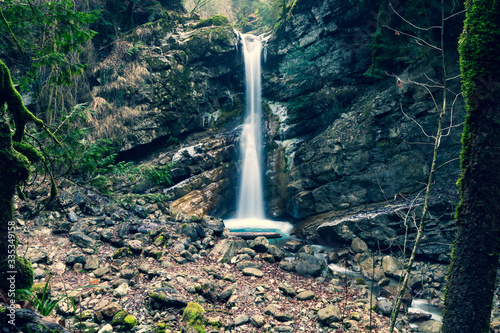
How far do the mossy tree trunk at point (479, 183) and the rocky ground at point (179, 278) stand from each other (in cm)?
89

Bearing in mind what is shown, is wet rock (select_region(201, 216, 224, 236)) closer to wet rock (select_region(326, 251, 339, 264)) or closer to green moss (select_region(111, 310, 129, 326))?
wet rock (select_region(326, 251, 339, 264))

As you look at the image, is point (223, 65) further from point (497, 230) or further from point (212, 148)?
point (497, 230)

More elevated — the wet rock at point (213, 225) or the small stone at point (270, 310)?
the wet rock at point (213, 225)

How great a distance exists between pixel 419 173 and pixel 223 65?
45.4 feet

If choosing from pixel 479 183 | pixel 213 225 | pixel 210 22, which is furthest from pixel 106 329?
pixel 210 22

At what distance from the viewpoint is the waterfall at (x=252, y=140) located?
14805mm

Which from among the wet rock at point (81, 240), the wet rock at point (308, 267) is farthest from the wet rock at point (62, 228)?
the wet rock at point (308, 267)

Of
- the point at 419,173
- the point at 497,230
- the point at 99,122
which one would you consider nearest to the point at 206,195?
the point at 99,122

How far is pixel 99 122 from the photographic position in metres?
12.8

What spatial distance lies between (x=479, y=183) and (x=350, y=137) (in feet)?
30.4

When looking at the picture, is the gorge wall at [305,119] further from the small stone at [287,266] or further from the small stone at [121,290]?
the small stone at [121,290]

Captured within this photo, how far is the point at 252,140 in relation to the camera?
1609 centimetres

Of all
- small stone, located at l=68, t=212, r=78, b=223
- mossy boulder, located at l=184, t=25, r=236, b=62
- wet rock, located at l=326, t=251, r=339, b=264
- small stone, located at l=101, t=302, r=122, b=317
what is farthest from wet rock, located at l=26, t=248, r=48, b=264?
mossy boulder, located at l=184, t=25, r=236, b=62

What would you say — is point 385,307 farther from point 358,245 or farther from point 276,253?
point 358,245
